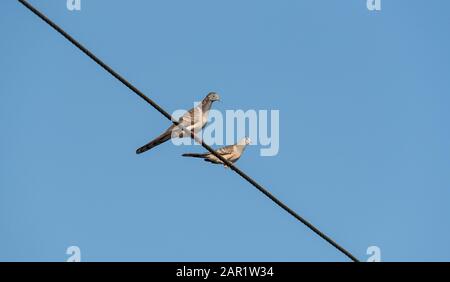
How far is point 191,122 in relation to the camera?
33.9ft

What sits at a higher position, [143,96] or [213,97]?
[213,97]

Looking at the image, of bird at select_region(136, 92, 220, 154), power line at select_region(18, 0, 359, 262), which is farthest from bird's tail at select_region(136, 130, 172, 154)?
power line at select_region(18, 0, 359, 262)

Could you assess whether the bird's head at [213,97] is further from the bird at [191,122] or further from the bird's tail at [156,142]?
the bird's tail at [156,142]

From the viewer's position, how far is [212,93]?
429 inches

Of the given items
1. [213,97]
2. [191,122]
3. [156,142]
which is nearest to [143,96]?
[156,142]

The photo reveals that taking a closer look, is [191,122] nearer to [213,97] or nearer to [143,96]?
[213,97]

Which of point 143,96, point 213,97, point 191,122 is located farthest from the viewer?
point 213,97

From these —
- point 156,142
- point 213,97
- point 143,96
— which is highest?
point 213,97

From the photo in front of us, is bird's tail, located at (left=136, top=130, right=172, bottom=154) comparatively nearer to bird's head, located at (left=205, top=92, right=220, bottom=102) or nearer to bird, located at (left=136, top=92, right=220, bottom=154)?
bird, located at (left=136, top=92, right=220, bottom=154)

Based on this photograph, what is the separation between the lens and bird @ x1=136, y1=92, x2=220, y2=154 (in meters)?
9.47
